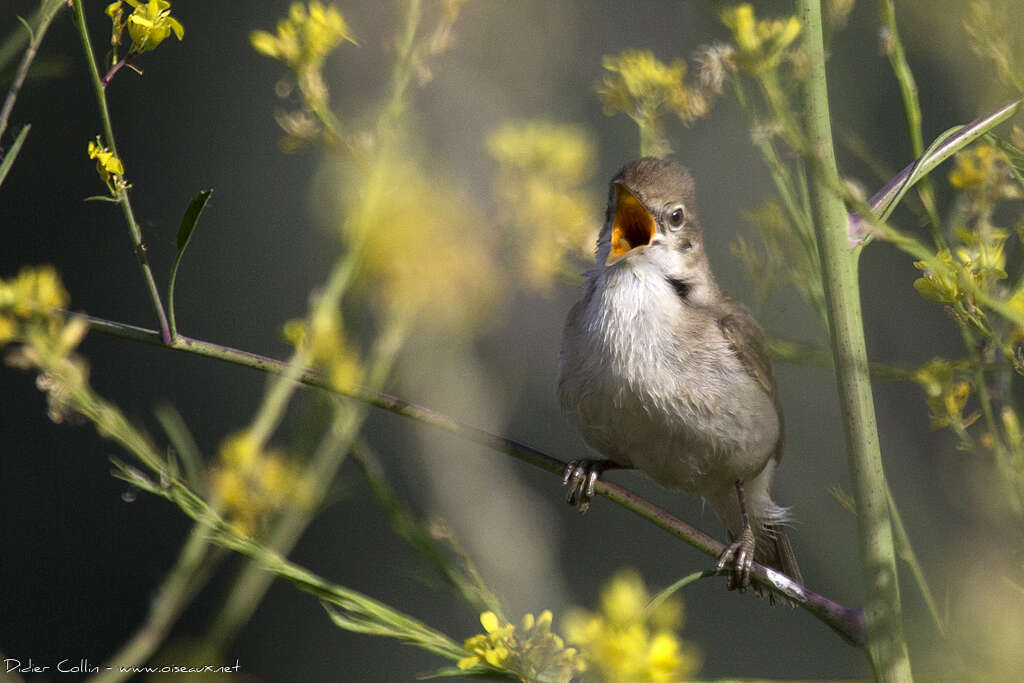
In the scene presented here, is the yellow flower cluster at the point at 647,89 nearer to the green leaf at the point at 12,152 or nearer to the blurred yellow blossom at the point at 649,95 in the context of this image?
the blurred yellow blossom at the point at 649,95

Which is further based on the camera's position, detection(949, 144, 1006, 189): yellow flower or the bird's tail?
the bird's tail

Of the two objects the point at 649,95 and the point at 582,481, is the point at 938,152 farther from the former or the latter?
the point at 582,481

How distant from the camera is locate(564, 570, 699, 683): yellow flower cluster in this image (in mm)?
1174

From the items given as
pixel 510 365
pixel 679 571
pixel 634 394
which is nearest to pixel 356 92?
pixel 510 365

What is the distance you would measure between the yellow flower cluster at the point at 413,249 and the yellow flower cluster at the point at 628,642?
0.73 metres

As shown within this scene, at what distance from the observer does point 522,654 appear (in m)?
1.49

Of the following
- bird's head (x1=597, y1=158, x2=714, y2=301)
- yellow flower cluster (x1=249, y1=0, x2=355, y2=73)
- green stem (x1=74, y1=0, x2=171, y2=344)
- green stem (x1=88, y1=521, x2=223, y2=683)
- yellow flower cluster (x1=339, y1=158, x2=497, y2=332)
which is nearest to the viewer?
green stem (x1=88, y1=521, x2=223, y2=683)

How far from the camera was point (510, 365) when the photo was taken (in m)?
4.62

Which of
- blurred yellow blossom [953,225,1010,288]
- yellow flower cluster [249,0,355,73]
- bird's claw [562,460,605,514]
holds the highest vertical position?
yellow flower cluster [249,0,355,73]

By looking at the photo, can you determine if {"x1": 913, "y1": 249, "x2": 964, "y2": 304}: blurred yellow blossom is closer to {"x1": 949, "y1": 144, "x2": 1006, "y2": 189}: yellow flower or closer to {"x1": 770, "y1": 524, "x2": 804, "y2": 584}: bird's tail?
{"x1": 949, "y1": 144, "x2": 1006, "y2": 189}: yellow flower

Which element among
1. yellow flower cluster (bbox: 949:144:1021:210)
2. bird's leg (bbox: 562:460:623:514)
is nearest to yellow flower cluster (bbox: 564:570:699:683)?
yellow flower cluster (bbox: 949:144:1021:210)

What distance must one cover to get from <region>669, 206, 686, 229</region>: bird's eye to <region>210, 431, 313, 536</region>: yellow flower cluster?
1392 millimetres

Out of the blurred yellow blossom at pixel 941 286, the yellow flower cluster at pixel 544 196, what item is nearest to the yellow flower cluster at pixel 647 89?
the yellow flower cluster at pixel 544 196

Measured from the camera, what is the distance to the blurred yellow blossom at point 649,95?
2.40 metres
